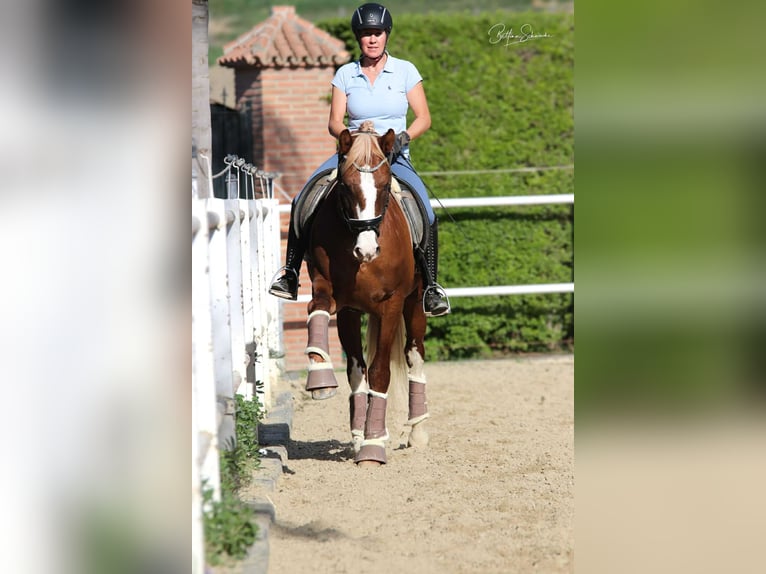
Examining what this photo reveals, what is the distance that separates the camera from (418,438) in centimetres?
666

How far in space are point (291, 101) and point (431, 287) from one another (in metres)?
5.16

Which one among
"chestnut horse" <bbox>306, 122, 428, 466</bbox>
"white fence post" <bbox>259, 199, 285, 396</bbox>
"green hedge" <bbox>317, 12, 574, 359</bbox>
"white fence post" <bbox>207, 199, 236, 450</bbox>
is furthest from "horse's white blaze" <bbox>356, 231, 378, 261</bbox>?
"green hedge" <bbox>317, 12, 574, 359</bbox>

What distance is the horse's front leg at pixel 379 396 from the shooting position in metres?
5.89

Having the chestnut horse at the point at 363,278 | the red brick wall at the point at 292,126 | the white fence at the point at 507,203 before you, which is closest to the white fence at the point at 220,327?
the chestnut horse at the point at 363,278

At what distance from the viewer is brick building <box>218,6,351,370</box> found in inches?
427

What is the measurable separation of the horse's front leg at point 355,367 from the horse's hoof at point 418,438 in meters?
0.48

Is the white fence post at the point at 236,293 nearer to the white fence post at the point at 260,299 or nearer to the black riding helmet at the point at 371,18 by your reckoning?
the white fence post at the point at 260,299

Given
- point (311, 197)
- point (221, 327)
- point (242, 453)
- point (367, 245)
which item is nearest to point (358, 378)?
point (311, 197)

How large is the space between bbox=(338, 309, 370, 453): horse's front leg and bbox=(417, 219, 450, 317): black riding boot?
0.47 meters

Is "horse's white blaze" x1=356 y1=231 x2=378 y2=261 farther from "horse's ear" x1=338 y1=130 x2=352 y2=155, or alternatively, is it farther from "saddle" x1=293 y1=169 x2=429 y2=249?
"saddle" x1=293 y1=169 x2=429 y2=249
